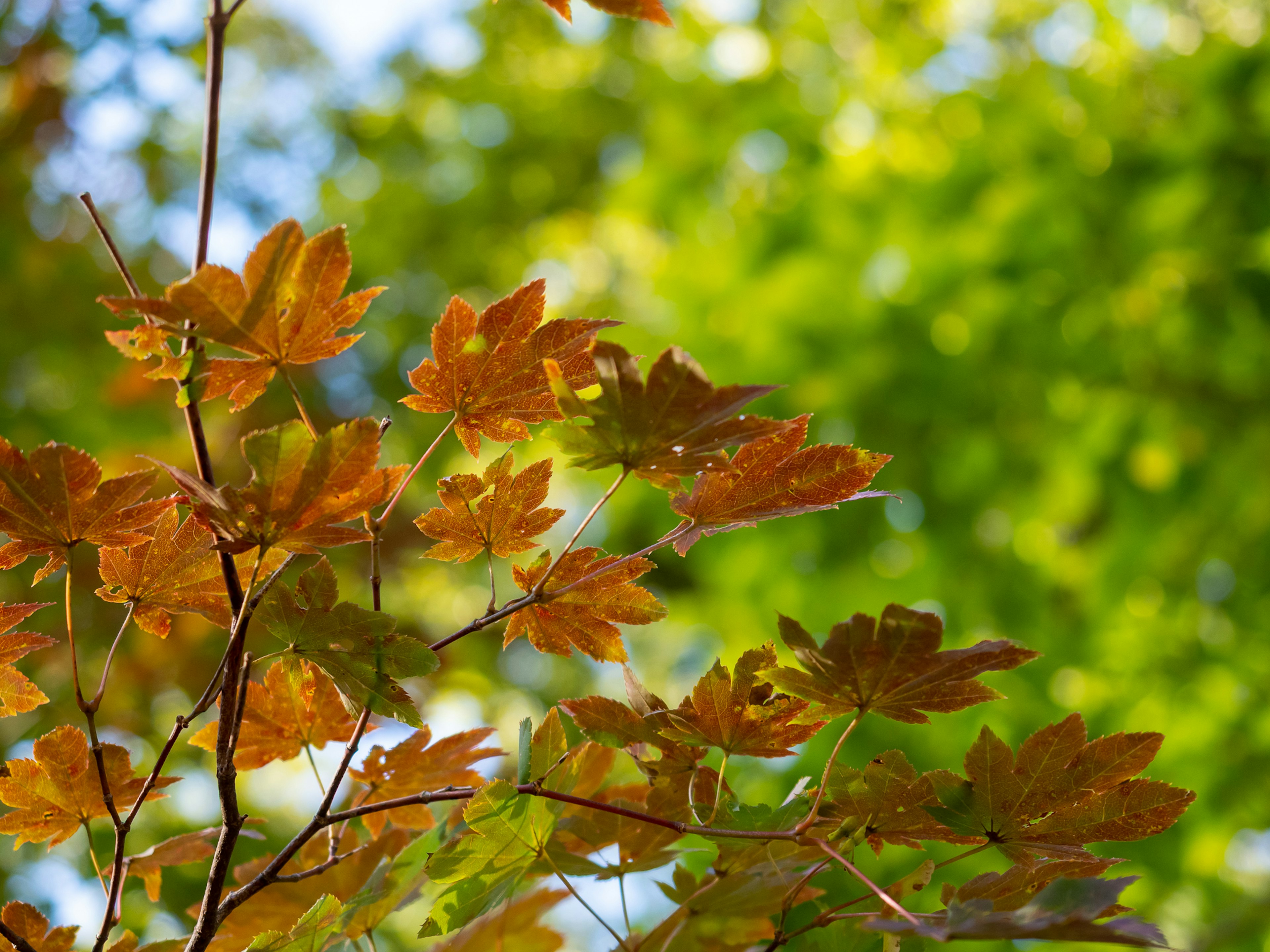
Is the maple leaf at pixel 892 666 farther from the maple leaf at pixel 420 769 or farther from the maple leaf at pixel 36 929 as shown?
the maple leaf at pixel 36 929

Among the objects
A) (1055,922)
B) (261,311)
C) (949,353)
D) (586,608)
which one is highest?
(949,353)

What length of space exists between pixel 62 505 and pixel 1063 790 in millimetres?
545

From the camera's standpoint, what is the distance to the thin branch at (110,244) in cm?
43

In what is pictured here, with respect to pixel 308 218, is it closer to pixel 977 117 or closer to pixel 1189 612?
pixel 977 117

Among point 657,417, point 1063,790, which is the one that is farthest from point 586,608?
point 1063,790

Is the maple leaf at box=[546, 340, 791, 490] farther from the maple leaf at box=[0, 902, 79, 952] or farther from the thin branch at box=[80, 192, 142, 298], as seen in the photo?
the maple leaf at box=[0, 902, 79, 952]

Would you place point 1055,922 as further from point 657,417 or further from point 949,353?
point 949,353

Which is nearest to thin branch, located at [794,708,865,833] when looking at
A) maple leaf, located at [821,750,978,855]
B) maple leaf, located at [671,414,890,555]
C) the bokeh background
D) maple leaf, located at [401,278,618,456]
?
maple leaf, located at [821,750,978,855]

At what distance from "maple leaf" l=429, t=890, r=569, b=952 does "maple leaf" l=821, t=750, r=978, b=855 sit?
25 centimetres

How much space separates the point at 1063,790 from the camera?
0.45 metres

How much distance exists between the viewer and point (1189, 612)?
7.25ft

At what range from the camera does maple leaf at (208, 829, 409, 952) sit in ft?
1.97

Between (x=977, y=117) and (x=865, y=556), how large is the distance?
129cm

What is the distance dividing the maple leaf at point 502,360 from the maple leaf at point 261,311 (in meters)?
0.05
